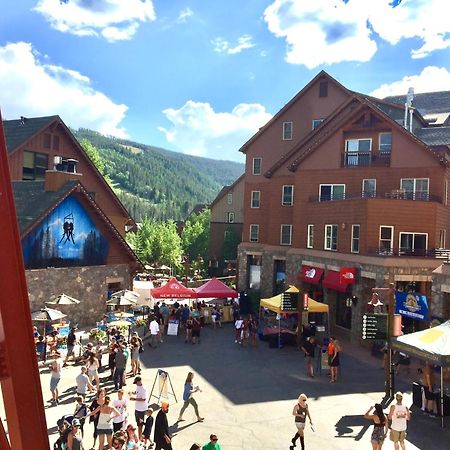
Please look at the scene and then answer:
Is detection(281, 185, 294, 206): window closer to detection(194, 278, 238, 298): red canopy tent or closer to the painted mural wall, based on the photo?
detection(194, 278, 238, 298): red canopy tent

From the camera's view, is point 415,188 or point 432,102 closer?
point 415,188

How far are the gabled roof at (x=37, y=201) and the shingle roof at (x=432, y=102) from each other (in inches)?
1493

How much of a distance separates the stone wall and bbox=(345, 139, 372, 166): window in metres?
16.5

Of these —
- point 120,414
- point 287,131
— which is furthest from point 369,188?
point 120,414

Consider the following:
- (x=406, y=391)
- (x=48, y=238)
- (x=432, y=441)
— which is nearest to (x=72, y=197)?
(x=48, y=238)

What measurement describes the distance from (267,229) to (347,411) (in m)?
27.3

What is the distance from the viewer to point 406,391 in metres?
17.8

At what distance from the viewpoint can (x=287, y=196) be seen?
3897cm

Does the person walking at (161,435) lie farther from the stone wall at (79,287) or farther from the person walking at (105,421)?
the stone wall at (79,287)

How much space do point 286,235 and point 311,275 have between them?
9.00 metres

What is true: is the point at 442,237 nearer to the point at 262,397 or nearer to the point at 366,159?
the point at 366,159

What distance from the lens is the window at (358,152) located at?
30.8 meters

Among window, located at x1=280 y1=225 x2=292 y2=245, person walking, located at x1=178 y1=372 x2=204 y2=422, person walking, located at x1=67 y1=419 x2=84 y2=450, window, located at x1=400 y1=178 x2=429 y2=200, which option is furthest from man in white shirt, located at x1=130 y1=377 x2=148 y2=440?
window, located at x1=280 y1=225 x2=292 y2=245

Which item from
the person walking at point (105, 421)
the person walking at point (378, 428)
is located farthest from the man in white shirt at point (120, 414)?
the person walking at point (378, 428)
